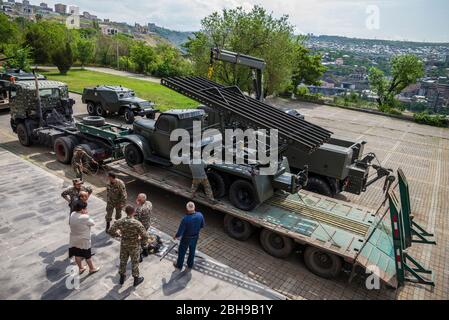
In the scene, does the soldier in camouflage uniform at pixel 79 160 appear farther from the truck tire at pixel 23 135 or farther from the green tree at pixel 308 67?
the green tree at pixel 308 67

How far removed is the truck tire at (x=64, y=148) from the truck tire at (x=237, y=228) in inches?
292

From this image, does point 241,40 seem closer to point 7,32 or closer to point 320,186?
point 320,186

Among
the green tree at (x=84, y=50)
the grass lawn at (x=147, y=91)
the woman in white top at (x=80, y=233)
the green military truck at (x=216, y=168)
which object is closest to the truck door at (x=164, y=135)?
the green military truck at (x=216, y=168)

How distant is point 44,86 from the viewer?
48.4 feet

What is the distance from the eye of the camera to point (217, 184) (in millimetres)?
9305

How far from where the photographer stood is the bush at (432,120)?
101ft

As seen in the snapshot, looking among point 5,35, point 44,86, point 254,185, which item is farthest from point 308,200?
point 5,35

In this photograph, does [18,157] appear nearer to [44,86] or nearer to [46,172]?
[46,172]

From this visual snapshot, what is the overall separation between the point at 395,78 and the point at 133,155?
3592 cm

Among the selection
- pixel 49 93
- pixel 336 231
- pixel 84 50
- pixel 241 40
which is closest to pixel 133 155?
pixel 336 231

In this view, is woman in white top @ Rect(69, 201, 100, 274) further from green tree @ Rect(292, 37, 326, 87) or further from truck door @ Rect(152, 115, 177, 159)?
green tree @ Rect(292, 37, 326, 87)

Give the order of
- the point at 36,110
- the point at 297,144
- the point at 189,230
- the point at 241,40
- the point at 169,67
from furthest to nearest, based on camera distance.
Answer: the point at 169,67, the point at 241,40, the point at 36,110, the point at 297,144, the point at 189,230

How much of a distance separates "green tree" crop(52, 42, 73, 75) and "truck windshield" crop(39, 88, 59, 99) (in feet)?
88.2

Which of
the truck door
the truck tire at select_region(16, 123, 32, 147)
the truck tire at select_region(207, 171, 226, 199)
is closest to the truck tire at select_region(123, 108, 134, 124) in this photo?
the truck tire at select_region(16, 123, 32, 147)
